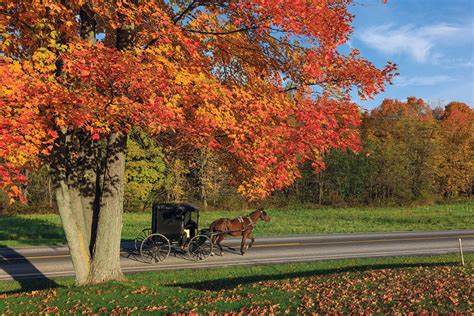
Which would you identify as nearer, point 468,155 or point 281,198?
point 281,198

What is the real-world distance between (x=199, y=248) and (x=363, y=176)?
32.6m

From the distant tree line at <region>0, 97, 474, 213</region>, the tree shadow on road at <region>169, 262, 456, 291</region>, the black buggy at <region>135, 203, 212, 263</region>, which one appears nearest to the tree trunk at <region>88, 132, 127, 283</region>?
the tree shadow on road at <region>169, 262, 456, 291</region>

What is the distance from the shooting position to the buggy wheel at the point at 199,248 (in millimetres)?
16312

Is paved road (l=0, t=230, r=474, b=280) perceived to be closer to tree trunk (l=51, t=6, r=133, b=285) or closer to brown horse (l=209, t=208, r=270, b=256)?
brown horse (l=209, t=208, r=270, b=256)

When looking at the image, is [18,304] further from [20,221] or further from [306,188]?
[306,188]

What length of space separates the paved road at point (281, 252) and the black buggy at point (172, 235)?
395 mm

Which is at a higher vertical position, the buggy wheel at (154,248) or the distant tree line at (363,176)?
the distant tree line at (363,176)

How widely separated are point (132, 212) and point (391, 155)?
27818 millimetres

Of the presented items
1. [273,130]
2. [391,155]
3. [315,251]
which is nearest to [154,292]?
[273,130]

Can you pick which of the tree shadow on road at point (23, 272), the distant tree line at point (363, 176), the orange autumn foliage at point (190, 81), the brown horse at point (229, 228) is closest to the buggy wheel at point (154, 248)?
the brown horse at point (229, 228)

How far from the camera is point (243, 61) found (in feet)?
35.8

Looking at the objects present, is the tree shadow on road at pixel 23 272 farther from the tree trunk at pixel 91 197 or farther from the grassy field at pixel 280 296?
the tree trunk at pixel 91 197

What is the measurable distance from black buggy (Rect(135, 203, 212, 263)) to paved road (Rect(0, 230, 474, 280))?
395 millimetres

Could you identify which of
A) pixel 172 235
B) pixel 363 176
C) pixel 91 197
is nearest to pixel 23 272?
pixel 172 235
